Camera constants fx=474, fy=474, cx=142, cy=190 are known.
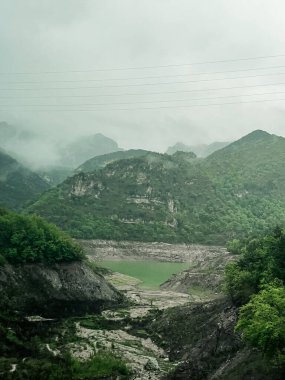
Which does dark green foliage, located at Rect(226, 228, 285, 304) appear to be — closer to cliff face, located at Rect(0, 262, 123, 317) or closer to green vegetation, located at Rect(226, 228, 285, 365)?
green vegetation, located at Rect(226, 228, 285, 365)

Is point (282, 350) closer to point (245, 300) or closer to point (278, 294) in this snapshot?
point (278, 294)

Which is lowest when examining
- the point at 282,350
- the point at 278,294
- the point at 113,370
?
the point at 113,370

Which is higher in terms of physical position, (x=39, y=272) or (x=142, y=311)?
(x=39, y=272)

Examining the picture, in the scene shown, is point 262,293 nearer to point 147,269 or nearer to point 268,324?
point 268,324

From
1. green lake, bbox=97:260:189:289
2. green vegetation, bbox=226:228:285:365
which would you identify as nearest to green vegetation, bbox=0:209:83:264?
green lake, bbox=97:260:189:289

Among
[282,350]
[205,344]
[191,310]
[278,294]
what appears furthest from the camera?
[191,310]

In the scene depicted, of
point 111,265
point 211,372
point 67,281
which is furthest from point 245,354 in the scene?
point 111,265

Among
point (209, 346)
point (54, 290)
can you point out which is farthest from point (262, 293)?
point (54, 290)
